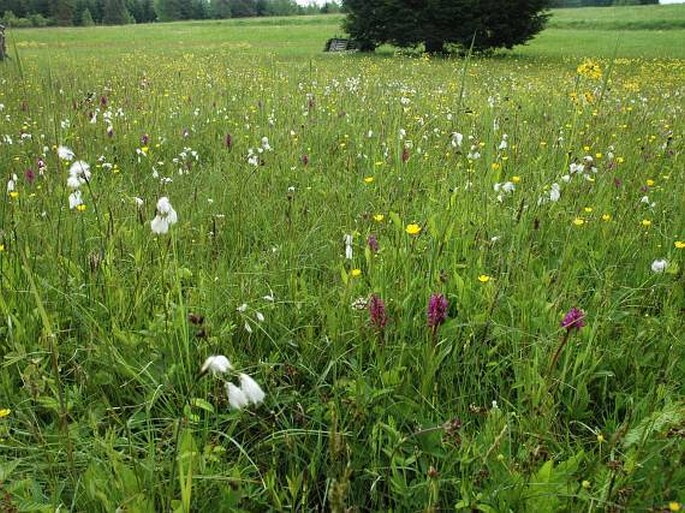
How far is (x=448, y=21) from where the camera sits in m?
21.4

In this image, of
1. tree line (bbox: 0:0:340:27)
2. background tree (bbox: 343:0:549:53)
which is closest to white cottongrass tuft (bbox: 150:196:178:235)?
background tree (bbox: 343:0:549:53)

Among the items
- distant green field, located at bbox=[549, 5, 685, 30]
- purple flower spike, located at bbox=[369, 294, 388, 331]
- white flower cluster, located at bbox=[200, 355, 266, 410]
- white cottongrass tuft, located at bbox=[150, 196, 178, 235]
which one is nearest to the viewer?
white flower cluster, located at bbox=[200, 355, 266, 410]

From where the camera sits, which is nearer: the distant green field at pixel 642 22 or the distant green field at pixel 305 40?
the distant green field at pixel 305 40

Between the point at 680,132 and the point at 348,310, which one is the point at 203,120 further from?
the point at 680,132

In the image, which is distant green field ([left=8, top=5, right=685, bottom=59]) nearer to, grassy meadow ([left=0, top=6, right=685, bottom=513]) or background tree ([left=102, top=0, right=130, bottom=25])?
grassy meadow ([left=0, top=6, right=685, bottom=513])

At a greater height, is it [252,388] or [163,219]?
[163,219]

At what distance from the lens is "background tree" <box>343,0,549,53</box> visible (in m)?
20.7

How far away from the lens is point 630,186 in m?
4.02

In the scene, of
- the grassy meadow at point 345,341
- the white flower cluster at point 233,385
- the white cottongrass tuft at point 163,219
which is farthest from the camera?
the white cottongrass tuft at point 163,219

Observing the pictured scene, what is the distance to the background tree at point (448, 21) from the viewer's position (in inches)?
816

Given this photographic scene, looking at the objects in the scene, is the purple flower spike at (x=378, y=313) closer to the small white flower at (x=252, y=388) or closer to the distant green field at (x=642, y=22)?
the small white flower at (x=252, y=388)

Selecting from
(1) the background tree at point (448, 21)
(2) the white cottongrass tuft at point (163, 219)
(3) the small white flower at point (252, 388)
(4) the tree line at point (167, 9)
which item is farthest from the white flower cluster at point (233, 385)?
(4) the tree line at point (167, 9)

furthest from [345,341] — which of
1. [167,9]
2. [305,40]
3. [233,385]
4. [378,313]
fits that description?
[167,9]

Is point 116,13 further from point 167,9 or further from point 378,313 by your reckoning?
point 378,313
